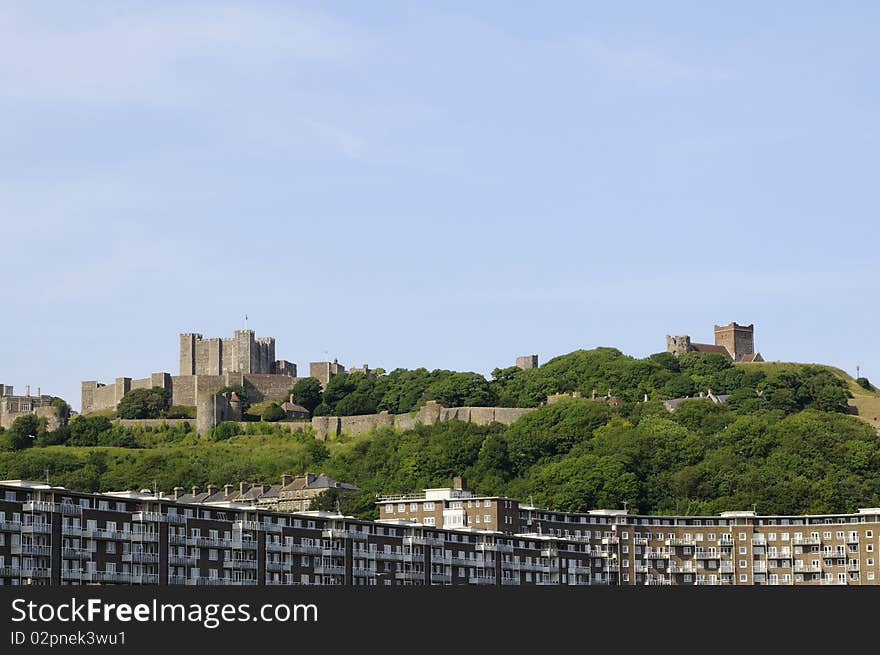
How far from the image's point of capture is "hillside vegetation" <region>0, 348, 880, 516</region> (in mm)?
146500

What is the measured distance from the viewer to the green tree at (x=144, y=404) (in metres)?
190

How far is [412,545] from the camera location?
344 ft

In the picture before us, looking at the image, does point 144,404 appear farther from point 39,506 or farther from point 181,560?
point 39,506

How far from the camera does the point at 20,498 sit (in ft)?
276

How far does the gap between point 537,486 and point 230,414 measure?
4884cm

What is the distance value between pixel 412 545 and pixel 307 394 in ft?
303

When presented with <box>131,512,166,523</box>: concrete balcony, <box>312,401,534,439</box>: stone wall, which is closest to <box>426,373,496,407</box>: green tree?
<box>312,401,534,439</box>: stone wall

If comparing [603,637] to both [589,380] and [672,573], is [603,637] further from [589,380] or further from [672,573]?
[589,380]

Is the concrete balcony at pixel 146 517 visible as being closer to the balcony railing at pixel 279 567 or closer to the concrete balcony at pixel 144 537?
the concrete balcony at pixel 144 537

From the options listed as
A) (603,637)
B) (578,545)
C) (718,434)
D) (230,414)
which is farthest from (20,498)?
(230,414)

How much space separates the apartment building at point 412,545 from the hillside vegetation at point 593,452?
725cm

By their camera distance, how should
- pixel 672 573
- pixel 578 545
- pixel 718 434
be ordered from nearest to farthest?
pixel 578 545 < pixel 672 573 < pixel 718 434

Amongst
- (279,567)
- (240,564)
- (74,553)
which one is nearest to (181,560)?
(240,564)

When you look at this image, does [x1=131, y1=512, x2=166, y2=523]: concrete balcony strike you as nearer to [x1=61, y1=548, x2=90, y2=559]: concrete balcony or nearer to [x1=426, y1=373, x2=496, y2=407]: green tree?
[x1=61, y1=548, x2=90, y2=559]: concrete balcony
